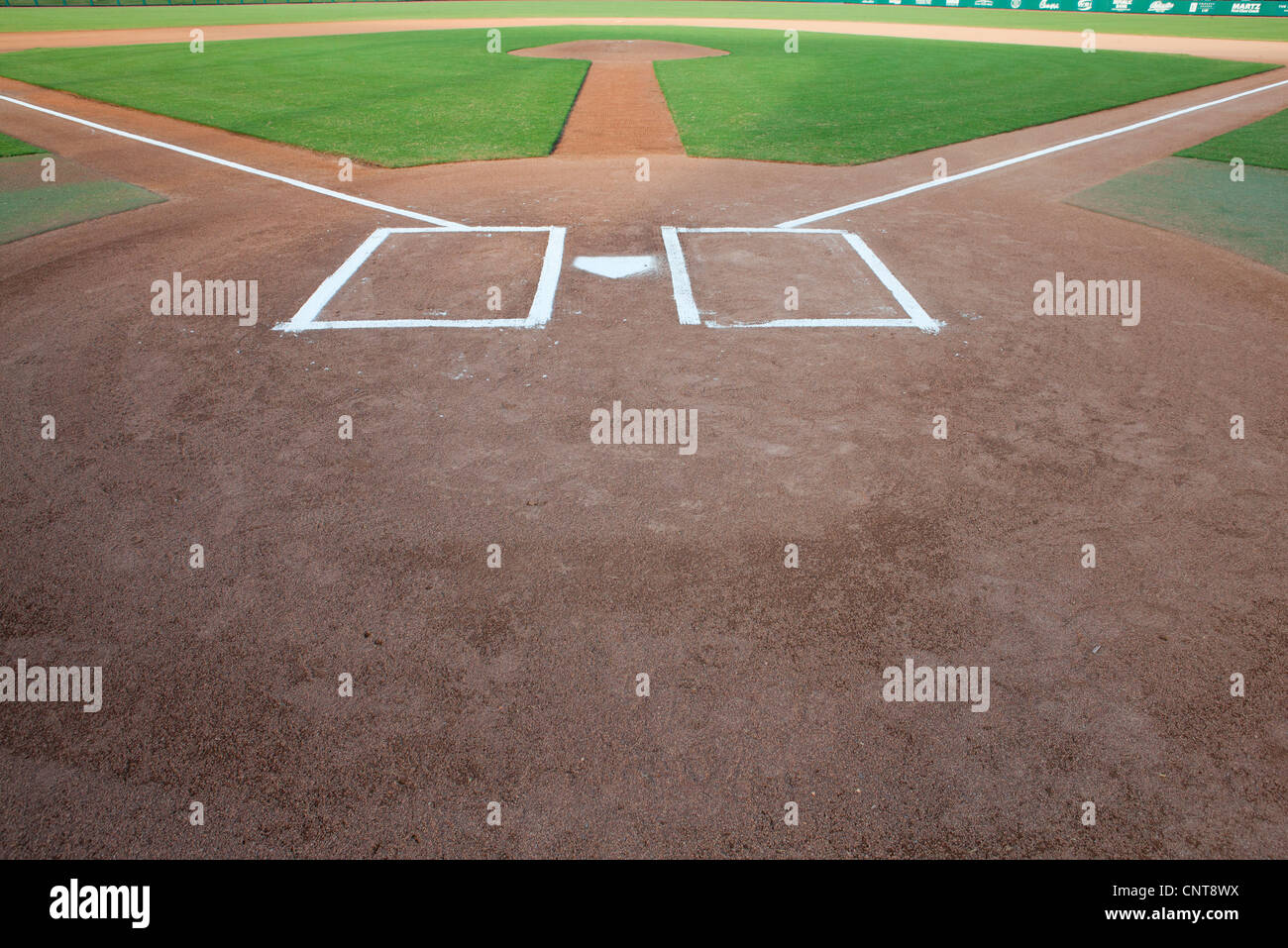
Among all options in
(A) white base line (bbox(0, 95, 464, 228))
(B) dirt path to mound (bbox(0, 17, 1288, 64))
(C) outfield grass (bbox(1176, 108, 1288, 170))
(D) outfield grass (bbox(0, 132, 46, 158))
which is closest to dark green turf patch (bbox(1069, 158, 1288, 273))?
(C) outfield grass (bbox(1176, 108, 1288, 170))

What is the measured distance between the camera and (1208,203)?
33.8 ft

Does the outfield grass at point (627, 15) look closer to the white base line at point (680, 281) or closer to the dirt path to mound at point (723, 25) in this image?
the dirt path to mound at point (723, 25)

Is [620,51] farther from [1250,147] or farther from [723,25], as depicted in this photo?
[1250,147]

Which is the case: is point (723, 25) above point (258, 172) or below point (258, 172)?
above

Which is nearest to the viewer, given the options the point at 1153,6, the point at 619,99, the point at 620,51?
the point at 619,99

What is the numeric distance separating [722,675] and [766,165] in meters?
10.3

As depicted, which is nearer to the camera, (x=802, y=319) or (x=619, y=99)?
(x=802, y=319)

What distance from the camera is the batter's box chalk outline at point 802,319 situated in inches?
264

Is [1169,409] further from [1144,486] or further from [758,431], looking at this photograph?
[758,431]

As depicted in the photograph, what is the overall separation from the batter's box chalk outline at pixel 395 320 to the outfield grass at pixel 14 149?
8552 millimetres

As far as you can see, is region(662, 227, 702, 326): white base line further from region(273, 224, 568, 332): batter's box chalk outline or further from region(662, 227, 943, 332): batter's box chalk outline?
region(273, 224, 568, 332): batter's box chalk outline

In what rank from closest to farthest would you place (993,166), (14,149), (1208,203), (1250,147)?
(1208,203)
(993,166)
(14,149)
(1250,147)

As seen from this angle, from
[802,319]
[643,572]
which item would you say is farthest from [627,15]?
[643,572]

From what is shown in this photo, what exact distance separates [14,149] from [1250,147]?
2087cm
